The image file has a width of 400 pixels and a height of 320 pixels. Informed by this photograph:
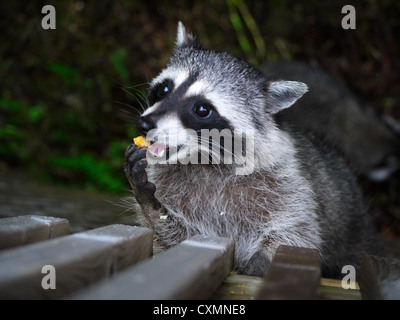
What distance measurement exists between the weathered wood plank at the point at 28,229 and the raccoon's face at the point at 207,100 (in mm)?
722

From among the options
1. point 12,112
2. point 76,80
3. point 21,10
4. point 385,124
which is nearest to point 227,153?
point 385,124

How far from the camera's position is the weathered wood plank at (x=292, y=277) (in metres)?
1.32

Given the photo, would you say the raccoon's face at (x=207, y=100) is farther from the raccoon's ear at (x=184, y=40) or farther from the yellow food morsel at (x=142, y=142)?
the raccoon's ear at (x=184, y=40)

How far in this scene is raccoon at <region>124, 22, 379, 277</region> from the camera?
2566 millimetres

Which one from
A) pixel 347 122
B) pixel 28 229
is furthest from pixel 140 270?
pixel 347 122

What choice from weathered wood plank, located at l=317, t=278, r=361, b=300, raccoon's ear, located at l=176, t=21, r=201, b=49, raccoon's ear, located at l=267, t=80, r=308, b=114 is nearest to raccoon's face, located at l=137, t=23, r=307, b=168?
raccoon's ear, located at l=267, t=80, r=308, b=114

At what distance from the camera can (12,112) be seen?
6.62 m

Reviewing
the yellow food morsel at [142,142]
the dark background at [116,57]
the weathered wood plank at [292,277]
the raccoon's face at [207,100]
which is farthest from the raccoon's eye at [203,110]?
the dark background at [116,57]

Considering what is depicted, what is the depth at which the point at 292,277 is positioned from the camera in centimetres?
152

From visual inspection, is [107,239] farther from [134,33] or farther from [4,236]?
[134,33]

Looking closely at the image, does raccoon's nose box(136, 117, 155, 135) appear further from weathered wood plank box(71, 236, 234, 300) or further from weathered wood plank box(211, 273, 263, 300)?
weathered wood plank box(211, 273, 263, 300)

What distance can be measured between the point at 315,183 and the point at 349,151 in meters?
2.56

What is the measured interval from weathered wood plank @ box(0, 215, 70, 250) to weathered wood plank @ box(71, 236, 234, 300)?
0.60 m

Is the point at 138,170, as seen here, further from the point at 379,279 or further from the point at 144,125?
the point at 379,279
